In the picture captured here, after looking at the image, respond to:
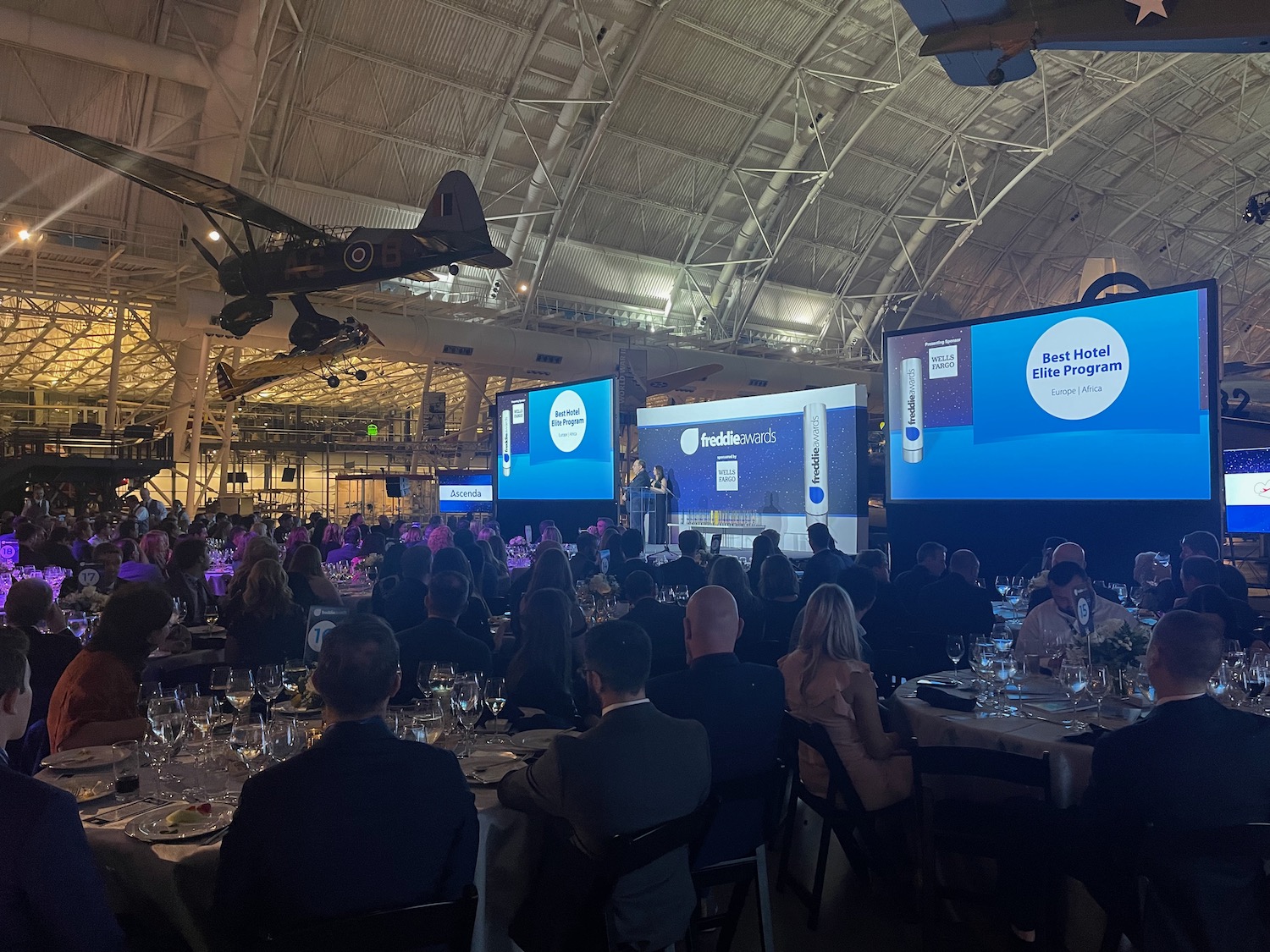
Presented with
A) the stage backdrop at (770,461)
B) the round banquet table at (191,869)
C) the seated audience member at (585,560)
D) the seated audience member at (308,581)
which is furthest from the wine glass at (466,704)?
the stage backdrop at (770,461)

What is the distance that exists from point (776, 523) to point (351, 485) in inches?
1040

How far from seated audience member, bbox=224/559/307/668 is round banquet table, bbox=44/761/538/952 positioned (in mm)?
2198

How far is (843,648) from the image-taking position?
11.7 ft

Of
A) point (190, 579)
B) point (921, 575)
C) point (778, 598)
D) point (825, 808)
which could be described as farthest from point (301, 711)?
point (921, 575)

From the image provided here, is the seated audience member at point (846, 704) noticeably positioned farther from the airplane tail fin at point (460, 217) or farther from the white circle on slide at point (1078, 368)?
the airplane tail fin at point (460, 217)

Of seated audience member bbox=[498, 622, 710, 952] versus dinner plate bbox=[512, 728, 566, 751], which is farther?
dinner plate bbox=[512, 728, 566, 751]

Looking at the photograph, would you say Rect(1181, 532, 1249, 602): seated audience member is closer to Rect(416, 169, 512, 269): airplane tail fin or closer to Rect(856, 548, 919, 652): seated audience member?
Rect(856, 548, 919, 652): seated audience member

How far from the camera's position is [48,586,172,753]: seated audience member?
3256 mm

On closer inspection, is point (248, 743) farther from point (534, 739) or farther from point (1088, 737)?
point (1088, 737)

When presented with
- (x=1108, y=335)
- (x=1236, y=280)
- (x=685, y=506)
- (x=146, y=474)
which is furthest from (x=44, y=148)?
(x=1236, y=280)

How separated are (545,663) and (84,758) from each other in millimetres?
1663

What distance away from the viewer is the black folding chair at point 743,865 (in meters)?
2.69

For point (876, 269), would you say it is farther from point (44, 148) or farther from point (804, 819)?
point (804, 819)

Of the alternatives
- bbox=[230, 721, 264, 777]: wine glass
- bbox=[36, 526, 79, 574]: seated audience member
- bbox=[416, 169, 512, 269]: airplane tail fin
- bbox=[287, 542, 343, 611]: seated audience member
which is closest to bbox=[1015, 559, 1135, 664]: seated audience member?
bbox=[230, 721, 264, 777]: wine glass
